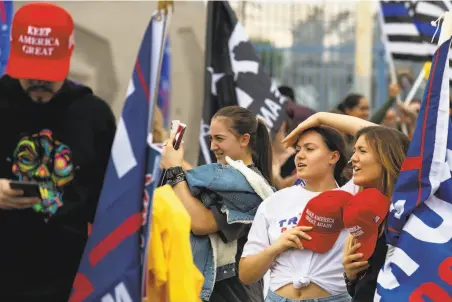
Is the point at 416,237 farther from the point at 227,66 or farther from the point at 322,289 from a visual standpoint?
the point at 227,66

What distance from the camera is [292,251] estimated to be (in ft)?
18.3

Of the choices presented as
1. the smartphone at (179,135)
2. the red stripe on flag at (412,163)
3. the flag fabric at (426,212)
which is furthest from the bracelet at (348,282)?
the smartphone at (179,135)

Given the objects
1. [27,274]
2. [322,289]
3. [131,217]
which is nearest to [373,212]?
[322,289]

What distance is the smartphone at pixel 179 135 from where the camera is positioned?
5836 mm

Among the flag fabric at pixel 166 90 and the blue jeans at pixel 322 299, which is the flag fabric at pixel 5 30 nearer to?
the blue jeans at pixel 322 299

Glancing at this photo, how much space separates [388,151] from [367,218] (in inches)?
14.5

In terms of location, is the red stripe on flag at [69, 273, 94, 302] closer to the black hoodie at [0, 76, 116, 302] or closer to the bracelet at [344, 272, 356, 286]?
the black hoodie at [0, 76, 116, 302]

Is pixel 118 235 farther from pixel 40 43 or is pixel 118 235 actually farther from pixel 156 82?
pixel 40 43

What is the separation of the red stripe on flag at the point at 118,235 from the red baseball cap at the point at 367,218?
0.95 m

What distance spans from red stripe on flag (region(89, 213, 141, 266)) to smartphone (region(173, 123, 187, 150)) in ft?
4.02

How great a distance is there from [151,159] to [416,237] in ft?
3.62

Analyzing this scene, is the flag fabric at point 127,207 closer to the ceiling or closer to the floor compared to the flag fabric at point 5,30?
closer to the floor

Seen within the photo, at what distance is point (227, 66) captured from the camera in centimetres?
855

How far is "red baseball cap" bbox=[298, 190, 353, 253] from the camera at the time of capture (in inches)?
210
